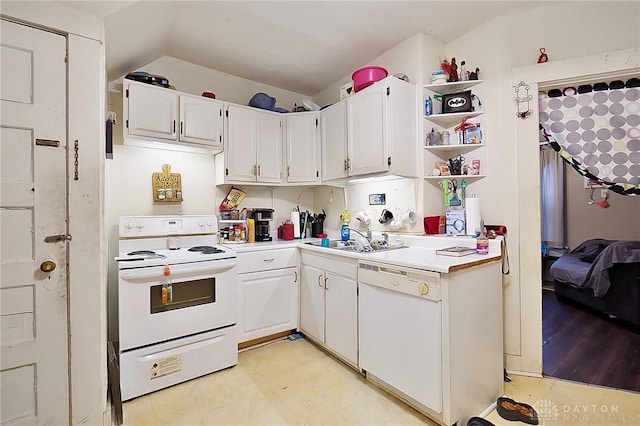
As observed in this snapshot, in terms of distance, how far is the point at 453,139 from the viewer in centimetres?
254

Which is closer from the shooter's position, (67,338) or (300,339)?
(67,338)

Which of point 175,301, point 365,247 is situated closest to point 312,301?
point 365,247

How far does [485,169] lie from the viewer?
2.34 m

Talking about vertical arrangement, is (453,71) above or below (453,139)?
above

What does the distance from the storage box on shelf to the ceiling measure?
46 cm

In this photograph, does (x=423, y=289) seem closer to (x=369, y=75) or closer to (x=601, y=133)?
(x=601, y=133)

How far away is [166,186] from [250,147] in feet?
2.84

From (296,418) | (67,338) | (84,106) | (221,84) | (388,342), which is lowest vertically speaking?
(296,418)

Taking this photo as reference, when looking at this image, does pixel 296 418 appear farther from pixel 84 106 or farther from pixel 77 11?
pixel 77 11

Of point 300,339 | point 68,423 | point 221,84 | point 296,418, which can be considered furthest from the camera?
point 221,84

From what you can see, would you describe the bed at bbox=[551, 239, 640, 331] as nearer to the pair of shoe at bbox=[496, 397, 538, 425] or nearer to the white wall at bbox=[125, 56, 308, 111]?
the pair of shoe at bbox=[496, 397, 538, 425]

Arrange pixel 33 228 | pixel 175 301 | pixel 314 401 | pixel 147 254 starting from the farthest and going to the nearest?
pixel 147 254, pixel 175 301, pixel 314 401, pixel 33 228

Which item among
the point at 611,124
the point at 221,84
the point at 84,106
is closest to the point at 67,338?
the point at 84,106

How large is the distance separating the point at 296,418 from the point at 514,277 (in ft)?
6.04
